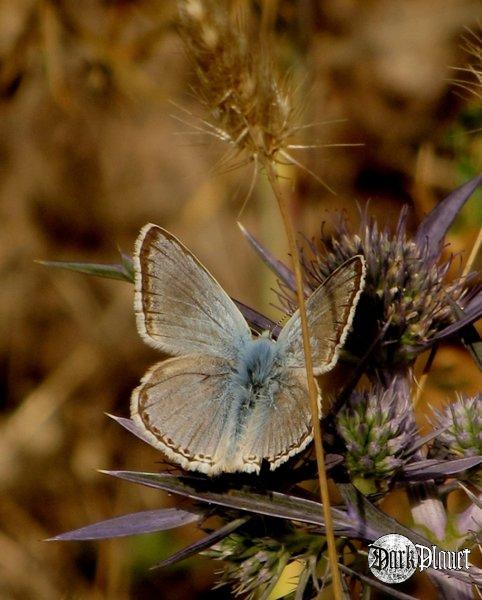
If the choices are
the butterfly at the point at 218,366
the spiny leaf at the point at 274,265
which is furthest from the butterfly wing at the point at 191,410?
the spiny leaf at the point at 274,265

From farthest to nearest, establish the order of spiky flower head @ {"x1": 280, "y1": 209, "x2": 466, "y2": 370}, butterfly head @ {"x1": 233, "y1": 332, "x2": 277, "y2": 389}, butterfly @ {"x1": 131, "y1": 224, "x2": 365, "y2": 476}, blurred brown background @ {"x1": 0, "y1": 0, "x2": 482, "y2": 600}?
1. blurred brown background @ {"x1": 0, "y1": 0, "x2": 482, "y2": 600}
2. spiky flower head @ {"x1": 280, "y1": 209, "x2": 466, "y2": 370}
3. butterfly head @ {"x1": 233, "y1": 332, "x2": 277, "y2": 389}
4. butterfly @ {"x1": 131, "y1": 224, "x2": 365, "y2": 476}

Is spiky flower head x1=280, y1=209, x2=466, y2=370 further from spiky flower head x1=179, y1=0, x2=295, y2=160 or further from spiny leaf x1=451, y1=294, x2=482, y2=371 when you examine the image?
spiky flower head x1=179, y1=0, x2=295, y2=160

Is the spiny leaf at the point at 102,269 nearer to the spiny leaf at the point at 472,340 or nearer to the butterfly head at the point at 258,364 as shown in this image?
the butterfly head at the point at 258,364

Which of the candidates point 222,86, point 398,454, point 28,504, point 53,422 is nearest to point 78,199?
point 53,422

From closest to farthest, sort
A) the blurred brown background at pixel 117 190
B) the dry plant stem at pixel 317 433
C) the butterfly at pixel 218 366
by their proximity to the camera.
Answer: the dry plant stem at pixel 317 433
the butterfly at pixel 218 366
the blurred brown background at pixel 117 190

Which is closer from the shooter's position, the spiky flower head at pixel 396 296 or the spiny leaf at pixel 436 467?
the spiny leaf at pixel 436 467

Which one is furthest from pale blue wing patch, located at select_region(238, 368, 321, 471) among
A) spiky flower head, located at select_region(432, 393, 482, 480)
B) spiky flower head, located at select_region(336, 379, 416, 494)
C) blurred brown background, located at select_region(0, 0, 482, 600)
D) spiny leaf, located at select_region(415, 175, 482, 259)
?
blurred brown background, located at select_region(0, 0, 482, 600)

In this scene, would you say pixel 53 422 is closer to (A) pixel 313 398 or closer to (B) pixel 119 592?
(B) pixel 119 592
